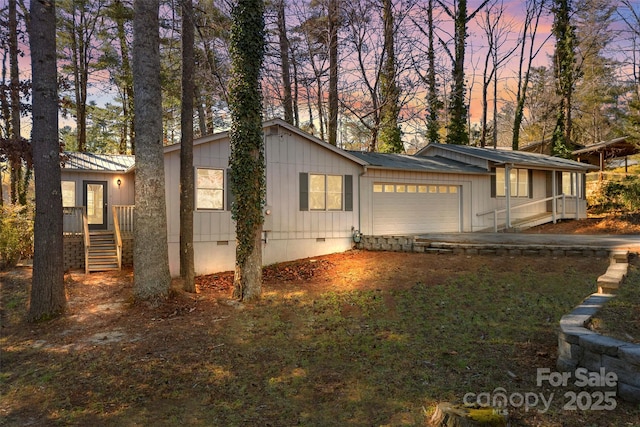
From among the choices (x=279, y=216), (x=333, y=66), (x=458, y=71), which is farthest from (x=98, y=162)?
(x=458, y=71)

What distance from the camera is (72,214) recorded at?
12578mm

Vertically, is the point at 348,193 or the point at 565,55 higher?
the point at 565,55

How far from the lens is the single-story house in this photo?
34.7 ft

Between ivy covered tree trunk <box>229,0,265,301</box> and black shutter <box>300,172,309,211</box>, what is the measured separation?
4.15m

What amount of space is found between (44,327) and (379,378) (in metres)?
5.54

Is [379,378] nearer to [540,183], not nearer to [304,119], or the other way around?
[540,183]

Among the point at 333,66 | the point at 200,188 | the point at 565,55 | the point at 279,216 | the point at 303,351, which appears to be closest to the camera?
the point at 303,351

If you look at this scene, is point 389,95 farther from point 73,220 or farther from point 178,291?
point 178,291

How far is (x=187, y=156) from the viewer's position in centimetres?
863

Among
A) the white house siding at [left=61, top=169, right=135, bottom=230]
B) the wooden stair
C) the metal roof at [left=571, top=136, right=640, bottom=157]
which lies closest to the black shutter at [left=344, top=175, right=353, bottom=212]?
the wooden stair

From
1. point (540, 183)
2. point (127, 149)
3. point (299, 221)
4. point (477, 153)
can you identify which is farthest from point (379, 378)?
point (127, 149)

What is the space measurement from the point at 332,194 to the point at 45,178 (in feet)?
24.4

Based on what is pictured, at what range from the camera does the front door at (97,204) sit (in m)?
13.7

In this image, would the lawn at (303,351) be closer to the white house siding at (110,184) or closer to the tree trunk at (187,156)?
the tree trunk at (187,156)
